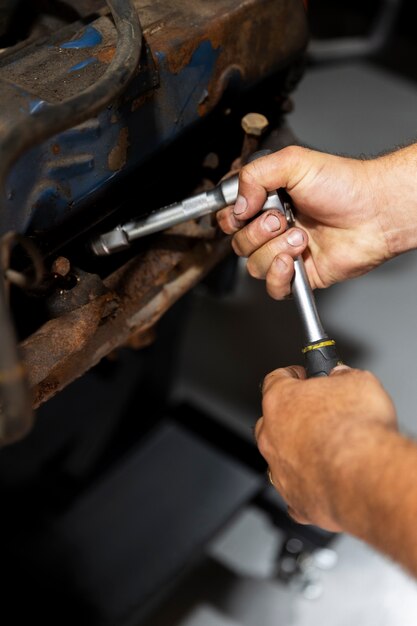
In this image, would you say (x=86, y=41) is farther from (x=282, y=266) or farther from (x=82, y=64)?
(x=282, y=266)

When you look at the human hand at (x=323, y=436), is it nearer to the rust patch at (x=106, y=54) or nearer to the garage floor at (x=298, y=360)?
the rust patch at (x=106, y=54)

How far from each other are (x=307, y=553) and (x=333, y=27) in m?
1.58

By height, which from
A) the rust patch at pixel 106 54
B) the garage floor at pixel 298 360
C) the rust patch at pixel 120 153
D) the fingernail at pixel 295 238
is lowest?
the garage floor at pixel 298 360

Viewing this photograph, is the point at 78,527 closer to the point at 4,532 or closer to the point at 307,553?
the point at 4,532

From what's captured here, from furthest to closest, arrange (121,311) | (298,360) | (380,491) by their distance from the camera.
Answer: (298,360) < (121,311) < (380,491)

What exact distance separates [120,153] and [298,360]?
0.75m

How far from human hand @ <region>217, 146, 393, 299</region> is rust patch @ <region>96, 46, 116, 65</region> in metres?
0.15

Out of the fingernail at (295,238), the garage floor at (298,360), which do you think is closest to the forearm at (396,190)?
the fingernail at (295,238)

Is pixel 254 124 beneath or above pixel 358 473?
above

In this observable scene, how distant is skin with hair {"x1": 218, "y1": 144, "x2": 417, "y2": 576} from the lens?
0.52m

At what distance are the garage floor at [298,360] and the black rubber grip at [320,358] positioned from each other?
516 mm

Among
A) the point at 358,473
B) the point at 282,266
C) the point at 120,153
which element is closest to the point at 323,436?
the point at 358,473

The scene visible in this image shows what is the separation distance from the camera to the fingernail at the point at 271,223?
679 millimetres

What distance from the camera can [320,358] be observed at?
2.07ft
